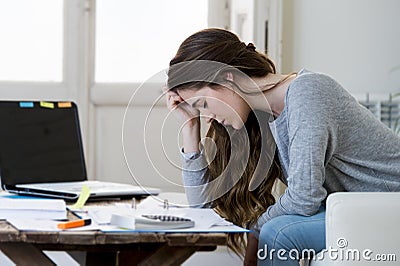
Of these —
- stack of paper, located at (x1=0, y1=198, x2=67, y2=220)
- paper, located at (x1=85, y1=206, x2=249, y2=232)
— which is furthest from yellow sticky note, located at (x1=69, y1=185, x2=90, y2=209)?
stack of paper, located at (x1=0, y1=198, x2=67, y2=220)

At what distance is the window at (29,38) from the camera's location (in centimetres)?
331

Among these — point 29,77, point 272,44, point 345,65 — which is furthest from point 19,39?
point 345,65

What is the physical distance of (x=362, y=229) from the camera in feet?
5.34

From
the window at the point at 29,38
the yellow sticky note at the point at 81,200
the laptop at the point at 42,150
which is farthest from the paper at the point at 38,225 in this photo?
the window at the point at 29,38

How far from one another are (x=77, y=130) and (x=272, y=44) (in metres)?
1.13

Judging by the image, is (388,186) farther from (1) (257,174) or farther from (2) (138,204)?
(2) (138,204)

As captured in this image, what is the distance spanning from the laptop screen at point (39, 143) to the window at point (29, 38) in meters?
0.79

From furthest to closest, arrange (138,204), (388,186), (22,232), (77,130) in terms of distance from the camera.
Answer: (77,130)
(138,204)
(388,186)
(22,232)

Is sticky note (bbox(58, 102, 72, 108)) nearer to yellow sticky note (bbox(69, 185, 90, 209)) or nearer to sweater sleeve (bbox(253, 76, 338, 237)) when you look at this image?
yellow sticky note (bbox(69, 185, 90, 209))

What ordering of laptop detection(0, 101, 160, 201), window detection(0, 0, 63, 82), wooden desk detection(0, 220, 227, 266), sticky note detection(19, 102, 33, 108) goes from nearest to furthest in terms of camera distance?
wooden desk detection(0, 220, 227, 266) → laptop detection(0, 101, 160, 201) → sticky note detection(19, 102, 33, 108) → window detection(0, 0, 63, 82)

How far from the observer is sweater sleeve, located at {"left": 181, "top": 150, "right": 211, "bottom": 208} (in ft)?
6.50

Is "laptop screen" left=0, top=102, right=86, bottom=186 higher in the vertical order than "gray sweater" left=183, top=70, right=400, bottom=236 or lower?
lower

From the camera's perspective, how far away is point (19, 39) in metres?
3.32

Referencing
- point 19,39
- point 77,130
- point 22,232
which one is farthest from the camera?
point 19,39
